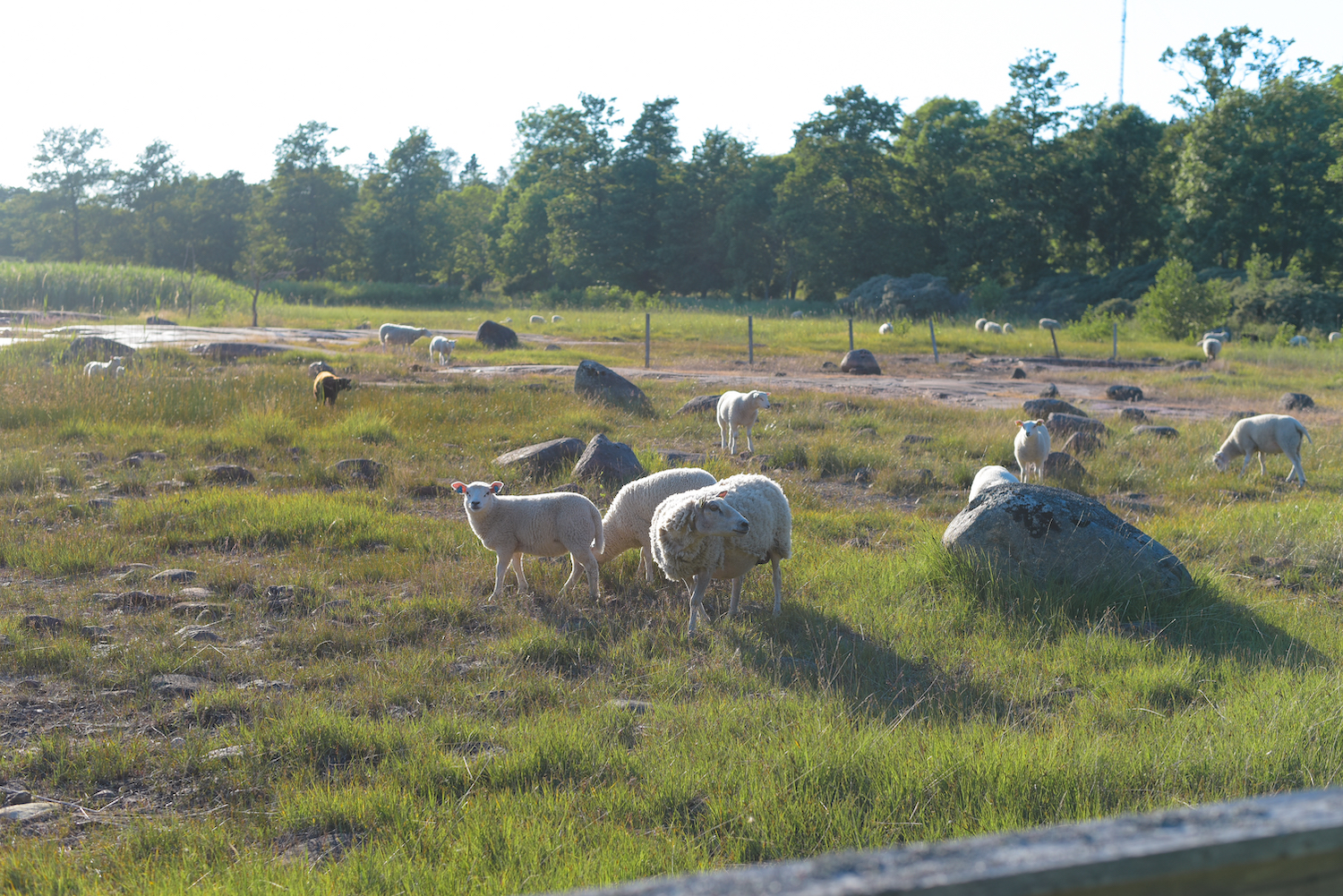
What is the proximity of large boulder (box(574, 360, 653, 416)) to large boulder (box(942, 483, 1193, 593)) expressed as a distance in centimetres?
904

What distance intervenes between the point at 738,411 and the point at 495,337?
18.5 m

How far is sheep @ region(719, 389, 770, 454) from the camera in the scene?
41.4 feet

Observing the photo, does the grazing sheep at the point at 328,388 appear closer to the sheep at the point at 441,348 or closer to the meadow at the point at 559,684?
the meadow at the point at 559,684

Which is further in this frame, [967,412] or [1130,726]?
[967,412]

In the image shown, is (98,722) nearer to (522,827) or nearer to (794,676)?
(522,827)

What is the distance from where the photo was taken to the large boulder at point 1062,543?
6.84m

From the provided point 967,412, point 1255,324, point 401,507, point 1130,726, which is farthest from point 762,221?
point 1130,726

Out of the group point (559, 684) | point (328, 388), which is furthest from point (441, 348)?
point (559, 684)

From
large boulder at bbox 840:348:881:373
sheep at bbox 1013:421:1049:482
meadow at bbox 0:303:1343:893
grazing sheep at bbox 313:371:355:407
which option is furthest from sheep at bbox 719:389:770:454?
→ large boulder at bbox 840:348:881:373

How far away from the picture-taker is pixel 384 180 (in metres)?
81.1

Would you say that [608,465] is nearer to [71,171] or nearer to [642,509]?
[642,509]

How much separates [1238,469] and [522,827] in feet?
42.5

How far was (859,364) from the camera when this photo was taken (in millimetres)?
25469

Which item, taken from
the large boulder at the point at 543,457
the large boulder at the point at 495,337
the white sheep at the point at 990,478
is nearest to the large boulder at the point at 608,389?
Result: the large boulder at the point at 543,457
